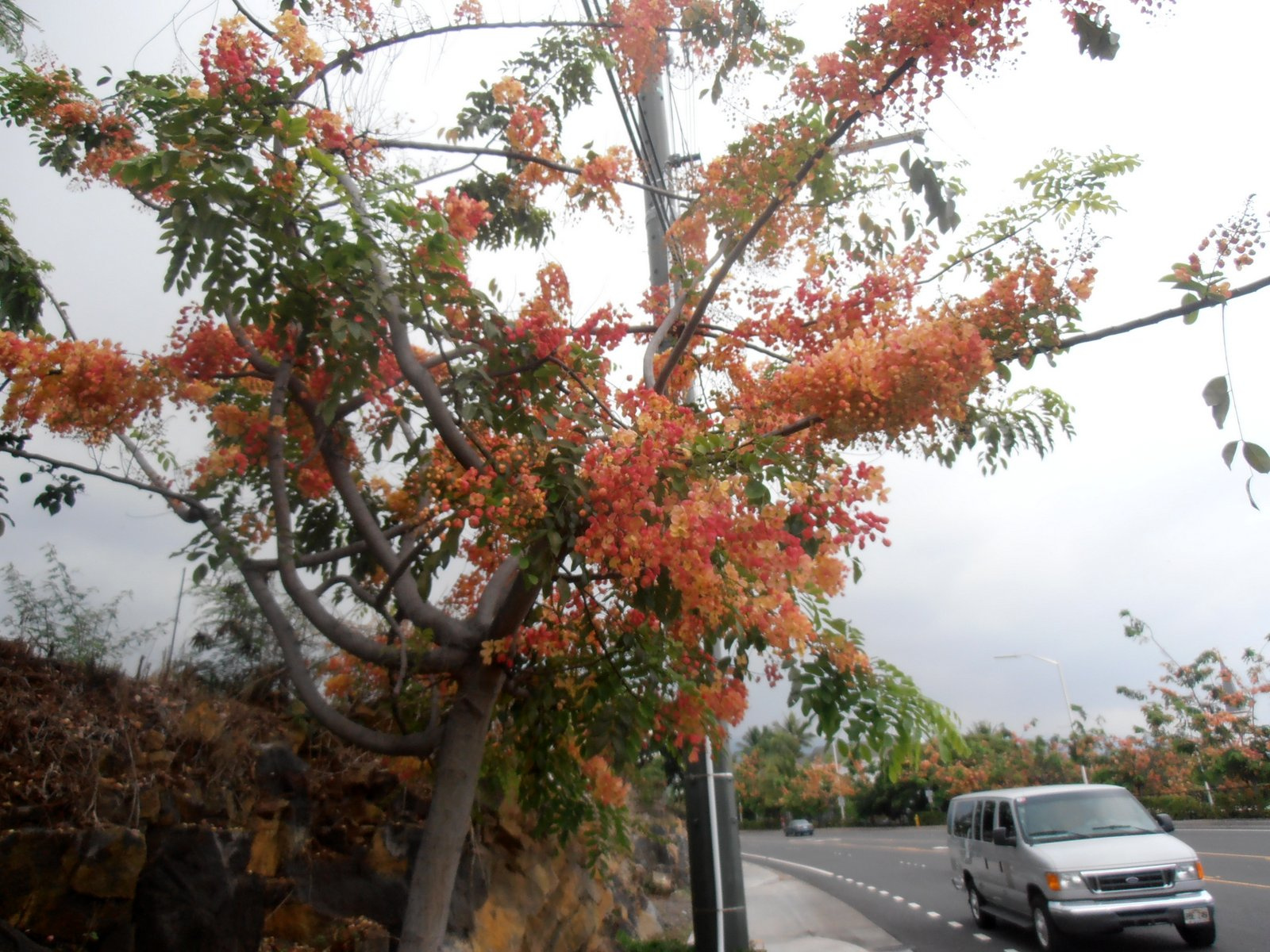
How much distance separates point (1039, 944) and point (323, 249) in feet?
32.9

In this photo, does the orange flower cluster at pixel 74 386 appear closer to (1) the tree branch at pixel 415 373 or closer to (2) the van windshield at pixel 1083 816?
(1) the tree branch at pixel 415 373

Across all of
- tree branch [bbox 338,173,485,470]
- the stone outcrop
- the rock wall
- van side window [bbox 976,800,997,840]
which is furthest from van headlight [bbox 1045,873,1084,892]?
tree branch [bbox 338,173,485,470]

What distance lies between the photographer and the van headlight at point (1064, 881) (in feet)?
30.1

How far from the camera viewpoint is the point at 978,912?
1197 cm

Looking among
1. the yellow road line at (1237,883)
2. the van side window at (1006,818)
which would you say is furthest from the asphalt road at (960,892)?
the van side window at (1006,818)

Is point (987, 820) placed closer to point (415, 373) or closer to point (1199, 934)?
point (1199, 934)

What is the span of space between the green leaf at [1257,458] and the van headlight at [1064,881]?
327 inches

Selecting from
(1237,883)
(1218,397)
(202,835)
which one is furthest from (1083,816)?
(1218,397)

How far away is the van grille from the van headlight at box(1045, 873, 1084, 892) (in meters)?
0.08

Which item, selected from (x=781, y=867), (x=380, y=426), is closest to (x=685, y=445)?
(x=380, y=426)

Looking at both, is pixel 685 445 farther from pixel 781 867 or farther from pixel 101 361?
pixel 781 867

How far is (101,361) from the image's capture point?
5.55m

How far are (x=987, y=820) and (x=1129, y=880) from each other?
8.81 feet

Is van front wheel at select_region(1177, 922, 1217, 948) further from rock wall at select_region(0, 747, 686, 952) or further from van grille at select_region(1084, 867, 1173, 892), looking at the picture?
rock wall at select_region(0, 747, 686, 952)
